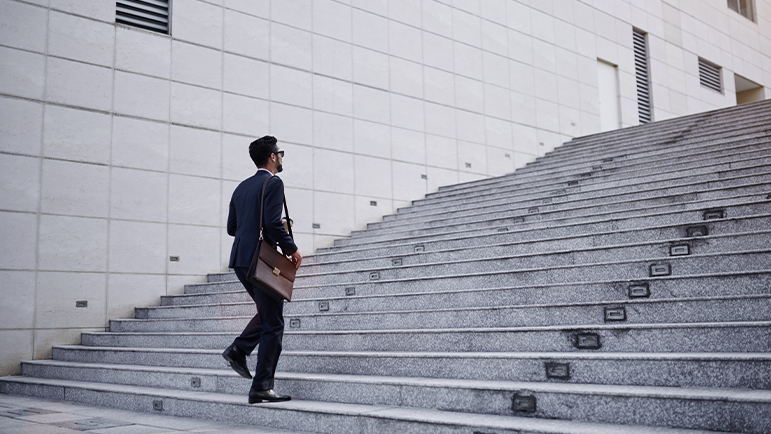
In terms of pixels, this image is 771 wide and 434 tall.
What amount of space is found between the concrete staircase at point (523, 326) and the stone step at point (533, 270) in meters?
0.02

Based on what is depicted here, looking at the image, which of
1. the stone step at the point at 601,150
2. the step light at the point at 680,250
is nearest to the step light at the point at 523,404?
the step light at the point at 680,250

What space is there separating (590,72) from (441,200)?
23.4 feet

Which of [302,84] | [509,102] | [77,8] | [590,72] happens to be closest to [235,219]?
[77,8]

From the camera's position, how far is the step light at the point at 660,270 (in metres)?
4.94

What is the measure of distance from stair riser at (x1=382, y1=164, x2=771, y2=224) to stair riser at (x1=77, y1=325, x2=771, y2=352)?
3.57 metres

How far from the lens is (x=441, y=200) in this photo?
11367 millimetres

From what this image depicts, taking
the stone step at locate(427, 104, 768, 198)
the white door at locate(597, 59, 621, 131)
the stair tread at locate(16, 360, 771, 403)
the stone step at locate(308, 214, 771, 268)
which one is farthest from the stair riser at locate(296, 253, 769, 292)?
the white door at locate(597, 59, 621, 131)

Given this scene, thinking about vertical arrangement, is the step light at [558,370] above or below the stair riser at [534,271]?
below

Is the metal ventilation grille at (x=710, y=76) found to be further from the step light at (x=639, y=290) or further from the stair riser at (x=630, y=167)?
the step light at (x=639, y=290)

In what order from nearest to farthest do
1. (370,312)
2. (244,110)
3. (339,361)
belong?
(339,361) < (370,312) < (244,110)

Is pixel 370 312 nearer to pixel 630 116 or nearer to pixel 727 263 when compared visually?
pixel 727 263

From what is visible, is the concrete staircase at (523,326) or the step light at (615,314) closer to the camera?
the concrete staircase at (523,326)

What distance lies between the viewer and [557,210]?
812 cm

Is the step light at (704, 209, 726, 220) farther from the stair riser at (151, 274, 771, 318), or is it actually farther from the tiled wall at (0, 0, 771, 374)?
the tiled wall at (0, 0, 771, 374)
